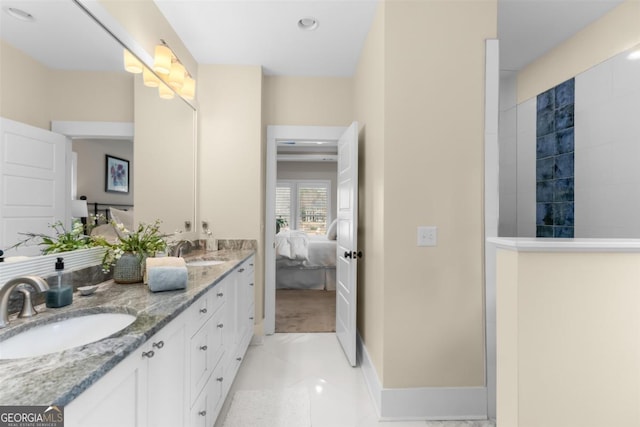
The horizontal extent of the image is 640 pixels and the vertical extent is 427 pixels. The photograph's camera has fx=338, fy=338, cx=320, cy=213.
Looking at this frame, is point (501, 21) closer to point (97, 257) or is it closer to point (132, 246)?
point (132, 246)

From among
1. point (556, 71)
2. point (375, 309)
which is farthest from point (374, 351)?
point (556, 71)

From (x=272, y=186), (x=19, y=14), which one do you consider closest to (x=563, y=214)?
(x=272, y=186)

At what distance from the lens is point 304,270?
5215 millimetres

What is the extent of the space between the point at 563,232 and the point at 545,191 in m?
0.38

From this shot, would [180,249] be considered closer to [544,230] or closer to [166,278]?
[166,278]

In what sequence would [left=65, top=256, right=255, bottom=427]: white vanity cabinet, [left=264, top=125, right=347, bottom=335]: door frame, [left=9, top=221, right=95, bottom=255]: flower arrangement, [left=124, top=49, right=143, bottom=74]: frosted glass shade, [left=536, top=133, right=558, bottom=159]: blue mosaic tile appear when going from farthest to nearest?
1. [left=264, top=125, right=347, bottom=335]: door frame
2. [left=536, top=133, right=558, bottom=159]: blue mosaic tile
3. [left=124, top=49, right=143, bottom=74]: frosted glass shade
4. [left=9, top=221, right=95, bottom=255]: flower arrangement
5. [left=65, top=256, right=255, bottom=427]: white vanity cabinet

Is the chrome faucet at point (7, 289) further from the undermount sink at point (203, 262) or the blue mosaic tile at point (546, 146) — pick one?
the blue mosaic tile at point (546, 146)

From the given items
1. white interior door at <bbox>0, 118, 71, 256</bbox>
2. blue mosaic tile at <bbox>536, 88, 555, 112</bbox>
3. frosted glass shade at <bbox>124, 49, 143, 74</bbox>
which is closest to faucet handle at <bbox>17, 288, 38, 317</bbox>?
white interior door at <bbox>0, 118, 71, 256</bbox>

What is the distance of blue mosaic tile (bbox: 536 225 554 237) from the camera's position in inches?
110

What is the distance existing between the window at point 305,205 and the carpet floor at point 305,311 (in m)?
3.34

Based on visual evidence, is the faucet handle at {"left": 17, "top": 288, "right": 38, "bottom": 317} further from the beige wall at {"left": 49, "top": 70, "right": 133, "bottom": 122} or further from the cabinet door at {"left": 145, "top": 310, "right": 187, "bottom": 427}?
the beige wall at {"left": 49, "top": 70, "right": 133, "bottom": 122}

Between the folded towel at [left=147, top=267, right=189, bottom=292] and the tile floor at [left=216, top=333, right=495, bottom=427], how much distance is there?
985 millimetres

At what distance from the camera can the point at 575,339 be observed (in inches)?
→ 55.7

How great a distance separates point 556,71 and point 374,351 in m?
2.67
